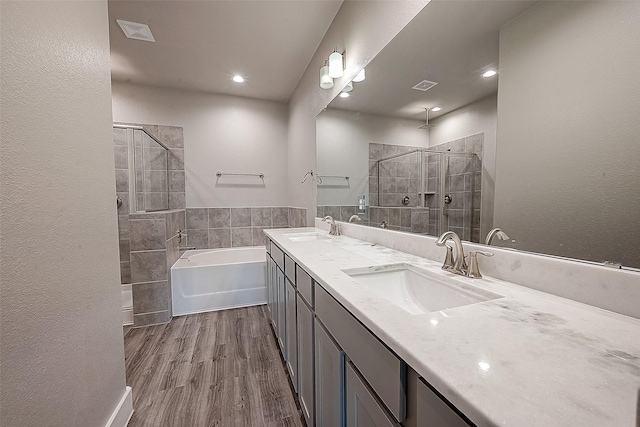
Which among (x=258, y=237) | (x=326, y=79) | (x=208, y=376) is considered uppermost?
(x=326, y=79)

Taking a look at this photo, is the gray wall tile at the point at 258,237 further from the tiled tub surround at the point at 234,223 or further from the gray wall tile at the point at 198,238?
the gray wall tile at the point at 198,238

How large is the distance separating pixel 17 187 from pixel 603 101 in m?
1.61

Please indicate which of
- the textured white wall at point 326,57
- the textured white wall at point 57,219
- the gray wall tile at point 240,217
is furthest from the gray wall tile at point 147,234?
the textured white wall at point 326,57

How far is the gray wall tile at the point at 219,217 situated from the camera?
3.45m

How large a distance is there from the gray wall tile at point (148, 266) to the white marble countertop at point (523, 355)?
90.1 inches

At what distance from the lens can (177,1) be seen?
1831mm

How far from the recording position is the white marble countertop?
1.08 ft

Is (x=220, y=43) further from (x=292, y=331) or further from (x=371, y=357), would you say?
(x=371, y=357)

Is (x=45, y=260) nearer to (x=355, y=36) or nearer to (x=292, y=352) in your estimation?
(x=292, y=352)

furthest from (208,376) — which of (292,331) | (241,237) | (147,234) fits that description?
(241,237)

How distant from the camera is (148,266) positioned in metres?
2.37

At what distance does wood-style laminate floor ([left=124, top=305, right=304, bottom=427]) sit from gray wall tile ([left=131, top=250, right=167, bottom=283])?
0.46 m

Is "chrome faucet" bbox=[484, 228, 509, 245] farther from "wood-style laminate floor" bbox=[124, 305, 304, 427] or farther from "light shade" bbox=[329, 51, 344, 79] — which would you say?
"light shade" bbox=[329, 51, 344, 79]

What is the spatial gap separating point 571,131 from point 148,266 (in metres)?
2.97
